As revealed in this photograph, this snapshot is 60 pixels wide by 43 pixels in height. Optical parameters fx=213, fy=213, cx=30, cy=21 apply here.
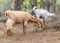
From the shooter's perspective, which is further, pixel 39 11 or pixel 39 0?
pixel 39 0

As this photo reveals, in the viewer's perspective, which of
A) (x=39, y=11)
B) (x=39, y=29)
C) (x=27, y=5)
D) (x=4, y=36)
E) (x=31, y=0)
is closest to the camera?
(x=4, y=36)

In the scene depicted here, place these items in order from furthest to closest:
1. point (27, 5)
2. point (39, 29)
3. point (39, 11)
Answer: point (27, 5) → point (39, 11) → point (39, 29)

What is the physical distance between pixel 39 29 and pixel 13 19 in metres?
1.83

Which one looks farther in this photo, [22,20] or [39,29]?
[39,29]

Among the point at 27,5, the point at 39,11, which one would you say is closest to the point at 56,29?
the point at 39,11

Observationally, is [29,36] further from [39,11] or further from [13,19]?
[39,11]

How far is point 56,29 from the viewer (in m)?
10.9

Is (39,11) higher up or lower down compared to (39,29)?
higher up

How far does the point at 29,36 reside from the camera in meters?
9.46

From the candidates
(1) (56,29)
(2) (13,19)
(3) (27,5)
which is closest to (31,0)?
(3) (27,5)

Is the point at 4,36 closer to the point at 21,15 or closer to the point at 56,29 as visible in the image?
the point at 21,15

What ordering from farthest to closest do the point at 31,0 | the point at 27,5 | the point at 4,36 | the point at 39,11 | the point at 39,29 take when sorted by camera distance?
1. the point at 27,5
2. the point at 31,0
3. the point at 39,11
4. the point at 39,29
5. the point at 4,36

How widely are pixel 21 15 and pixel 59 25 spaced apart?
2610 millimetres

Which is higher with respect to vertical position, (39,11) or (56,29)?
(39,11)
